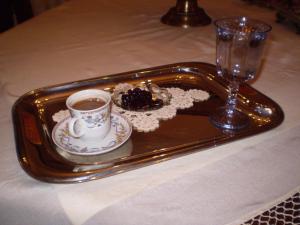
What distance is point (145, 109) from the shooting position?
2.07 ft

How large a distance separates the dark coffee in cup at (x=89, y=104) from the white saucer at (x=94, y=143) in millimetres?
42

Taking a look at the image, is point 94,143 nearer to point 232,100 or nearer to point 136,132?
point 136,132

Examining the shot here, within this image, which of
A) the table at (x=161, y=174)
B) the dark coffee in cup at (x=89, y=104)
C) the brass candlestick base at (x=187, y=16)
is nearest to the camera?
the table at (x=161, y=174)

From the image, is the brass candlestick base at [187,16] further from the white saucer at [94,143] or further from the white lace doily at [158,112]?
the white saucer at [94,143]

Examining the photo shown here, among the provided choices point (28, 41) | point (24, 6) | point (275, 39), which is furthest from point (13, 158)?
point (24, 6)

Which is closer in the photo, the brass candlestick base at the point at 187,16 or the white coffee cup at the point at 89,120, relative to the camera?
the white coffee cup at the point at 89,120

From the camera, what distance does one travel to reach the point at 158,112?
0.63 m

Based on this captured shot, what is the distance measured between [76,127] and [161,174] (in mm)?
158

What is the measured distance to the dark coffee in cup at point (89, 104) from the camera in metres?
0.55

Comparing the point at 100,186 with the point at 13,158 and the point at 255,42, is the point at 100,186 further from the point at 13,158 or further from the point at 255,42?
the point at 255,42

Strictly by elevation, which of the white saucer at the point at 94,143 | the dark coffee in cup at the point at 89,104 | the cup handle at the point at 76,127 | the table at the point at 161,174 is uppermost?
the dark coffee in cup at the point at 89,104

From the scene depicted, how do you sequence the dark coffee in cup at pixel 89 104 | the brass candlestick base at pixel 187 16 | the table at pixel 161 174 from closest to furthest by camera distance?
1. the table at pixel 161 174
2. the dark coffee in cup at pixel 89 104
3. the brass candlestick base at pixel 187 16

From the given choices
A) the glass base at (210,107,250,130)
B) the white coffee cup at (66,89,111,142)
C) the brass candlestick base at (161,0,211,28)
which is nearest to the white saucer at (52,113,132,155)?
the white coffee cup at (66,89,111,142)

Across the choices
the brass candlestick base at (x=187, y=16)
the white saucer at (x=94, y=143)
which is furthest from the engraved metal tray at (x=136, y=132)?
the brass candlestick base at (x=187, y=16)
